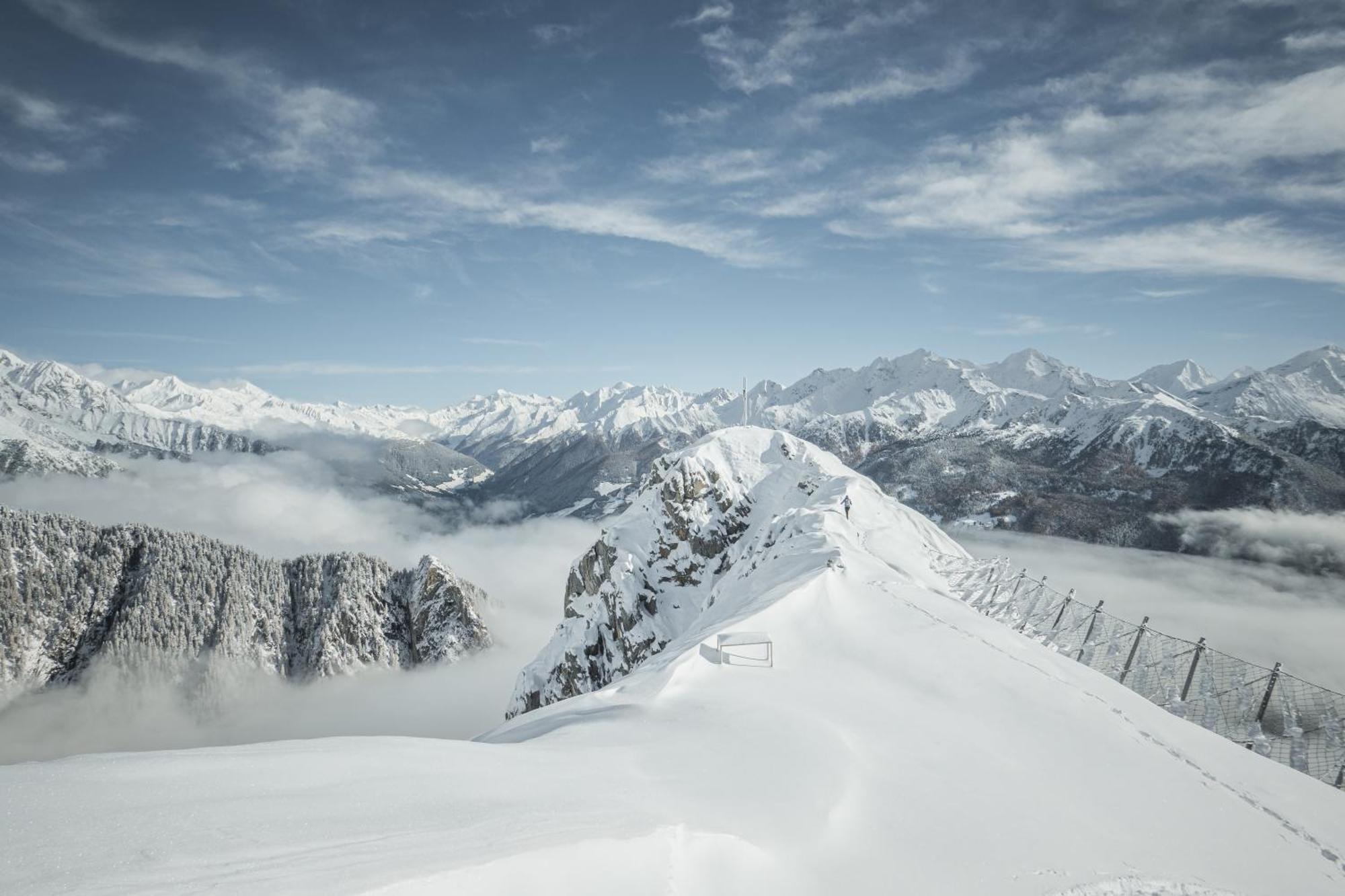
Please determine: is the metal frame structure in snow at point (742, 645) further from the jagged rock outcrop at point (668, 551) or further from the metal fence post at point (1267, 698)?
the jagged rock outcrop at point (668, 551)

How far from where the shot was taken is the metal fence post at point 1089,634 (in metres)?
20.6

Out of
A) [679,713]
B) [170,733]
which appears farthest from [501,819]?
[170,733]

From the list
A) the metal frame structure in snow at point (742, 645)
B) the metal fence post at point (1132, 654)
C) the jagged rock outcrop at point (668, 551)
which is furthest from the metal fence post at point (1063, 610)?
the jagged rock outcrop at point (668, 551)

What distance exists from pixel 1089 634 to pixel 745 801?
64.6 ft

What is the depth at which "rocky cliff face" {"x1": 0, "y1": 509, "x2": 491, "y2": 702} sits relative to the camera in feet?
529

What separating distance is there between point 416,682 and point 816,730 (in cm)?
18138

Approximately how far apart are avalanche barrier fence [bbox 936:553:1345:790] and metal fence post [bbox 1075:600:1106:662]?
1.4 inches

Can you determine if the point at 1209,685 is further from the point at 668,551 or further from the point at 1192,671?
the point at 668,551

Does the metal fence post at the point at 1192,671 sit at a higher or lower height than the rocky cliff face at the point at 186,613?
higher

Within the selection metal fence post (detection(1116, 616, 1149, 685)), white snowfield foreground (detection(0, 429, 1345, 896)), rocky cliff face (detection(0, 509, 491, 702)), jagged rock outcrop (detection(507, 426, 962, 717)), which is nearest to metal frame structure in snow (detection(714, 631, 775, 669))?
white snowfield foreground (detection(0, 429, 1345, 896))

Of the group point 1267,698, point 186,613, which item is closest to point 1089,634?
point 1267,698

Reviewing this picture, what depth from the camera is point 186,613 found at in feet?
547

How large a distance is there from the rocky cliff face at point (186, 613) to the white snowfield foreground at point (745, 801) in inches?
6528

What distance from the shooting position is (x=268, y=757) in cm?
750
